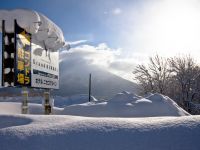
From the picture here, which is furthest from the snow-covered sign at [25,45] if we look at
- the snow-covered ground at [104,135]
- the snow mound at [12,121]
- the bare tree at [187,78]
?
the bare tree at [187,78]

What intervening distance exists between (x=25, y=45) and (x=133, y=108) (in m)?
4.97

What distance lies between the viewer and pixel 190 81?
30094 mm

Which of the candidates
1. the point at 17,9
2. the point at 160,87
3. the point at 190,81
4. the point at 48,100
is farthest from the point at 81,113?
the point at 160,87

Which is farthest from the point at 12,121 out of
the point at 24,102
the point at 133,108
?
the point at 133,108

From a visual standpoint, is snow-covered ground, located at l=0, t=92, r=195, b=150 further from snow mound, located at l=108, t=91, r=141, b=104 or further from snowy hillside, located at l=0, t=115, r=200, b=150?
snow mound, located at l=108, t=91, r=141, b=104

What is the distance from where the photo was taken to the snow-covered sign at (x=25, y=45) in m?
11.1

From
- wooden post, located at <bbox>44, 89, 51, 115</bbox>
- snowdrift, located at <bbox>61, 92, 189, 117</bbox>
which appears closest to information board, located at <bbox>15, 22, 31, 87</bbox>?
wooden post, located at <bbox>44, 89, 51, 115</bbox>

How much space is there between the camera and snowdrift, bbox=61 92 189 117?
11961mm

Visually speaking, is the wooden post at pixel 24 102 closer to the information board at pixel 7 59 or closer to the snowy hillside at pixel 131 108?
the snowy hillside at pixel 131 108

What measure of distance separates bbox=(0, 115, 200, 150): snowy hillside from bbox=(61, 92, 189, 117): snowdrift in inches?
323

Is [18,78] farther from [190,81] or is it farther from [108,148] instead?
[190,81]

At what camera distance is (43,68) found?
13.7 metres

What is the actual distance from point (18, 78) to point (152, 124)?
8.41 m

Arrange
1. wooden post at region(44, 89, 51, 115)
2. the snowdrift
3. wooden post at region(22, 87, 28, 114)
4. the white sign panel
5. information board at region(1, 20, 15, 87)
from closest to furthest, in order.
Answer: information board at region(1, 20, 15, 87)
wooden post at region(22, 87, 28, 114)
the snowdrift
the white sign panel
wooden post at region(44, 89, 51, 115)
